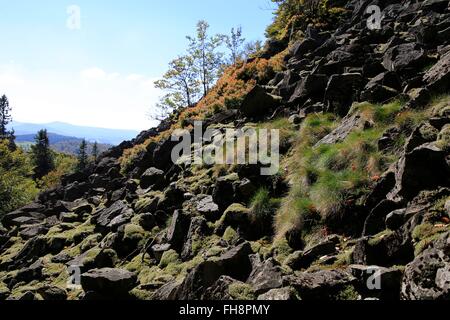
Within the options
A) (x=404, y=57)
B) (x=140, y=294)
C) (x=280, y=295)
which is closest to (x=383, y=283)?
(x=280, y=295)

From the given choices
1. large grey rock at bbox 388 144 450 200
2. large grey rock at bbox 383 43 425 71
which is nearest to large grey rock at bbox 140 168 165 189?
large grey rock at bbox 383 43 425 71

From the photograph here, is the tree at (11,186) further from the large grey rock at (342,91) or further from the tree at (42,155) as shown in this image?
the large grey rock at (342,91)

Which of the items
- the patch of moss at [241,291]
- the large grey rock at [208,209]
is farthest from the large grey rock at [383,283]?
the large grey rock at [208,209]

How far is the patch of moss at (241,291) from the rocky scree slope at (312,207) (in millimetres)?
31

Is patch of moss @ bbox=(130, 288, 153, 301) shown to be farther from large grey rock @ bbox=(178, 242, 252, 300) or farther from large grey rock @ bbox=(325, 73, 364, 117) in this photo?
large grey rock @ bbox=(325, 73, 364, 117)

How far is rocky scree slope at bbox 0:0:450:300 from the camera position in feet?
17.6

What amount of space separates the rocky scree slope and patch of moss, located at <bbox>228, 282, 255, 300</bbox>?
3 cm

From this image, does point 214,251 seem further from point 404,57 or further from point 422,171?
point 404,57

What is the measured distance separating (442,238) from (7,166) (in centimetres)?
5208

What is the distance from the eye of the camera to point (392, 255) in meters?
5.37

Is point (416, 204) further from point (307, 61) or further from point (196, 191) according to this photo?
point (307, 61)

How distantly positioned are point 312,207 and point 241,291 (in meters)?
3.02

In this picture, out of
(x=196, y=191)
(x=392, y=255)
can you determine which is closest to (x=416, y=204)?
(x=392, y=255)

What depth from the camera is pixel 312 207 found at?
7.91 meters
